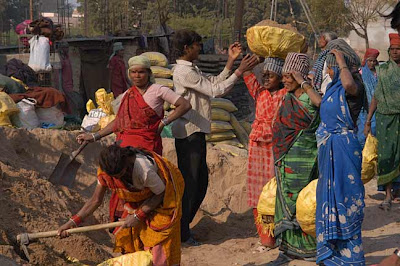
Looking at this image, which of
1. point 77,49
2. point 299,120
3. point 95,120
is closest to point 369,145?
point 299,120

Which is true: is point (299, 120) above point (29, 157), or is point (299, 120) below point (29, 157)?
above

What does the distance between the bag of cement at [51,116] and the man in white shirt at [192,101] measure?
3.21 metres

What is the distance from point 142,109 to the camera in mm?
5512

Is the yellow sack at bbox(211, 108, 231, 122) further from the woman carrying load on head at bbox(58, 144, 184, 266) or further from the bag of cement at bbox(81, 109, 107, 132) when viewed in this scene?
the woman carrying load on head at bbox(58, 144, 184, 266)

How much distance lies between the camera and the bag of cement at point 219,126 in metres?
9.66

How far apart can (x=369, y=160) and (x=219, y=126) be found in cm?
302

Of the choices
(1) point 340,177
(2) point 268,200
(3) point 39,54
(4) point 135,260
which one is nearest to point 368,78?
(2) point 268,200

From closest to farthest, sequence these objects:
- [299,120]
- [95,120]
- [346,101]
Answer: [346,101] → [299,120] → [95,120]

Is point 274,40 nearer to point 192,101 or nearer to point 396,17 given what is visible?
point 192,101

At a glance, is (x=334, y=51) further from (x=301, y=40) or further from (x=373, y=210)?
(x=373, y=210)

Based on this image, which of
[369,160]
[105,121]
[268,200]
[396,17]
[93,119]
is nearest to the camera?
[396,17]

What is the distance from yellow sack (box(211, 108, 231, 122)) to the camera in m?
9.93

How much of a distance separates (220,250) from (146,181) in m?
2.08

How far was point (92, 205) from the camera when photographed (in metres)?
4.47
